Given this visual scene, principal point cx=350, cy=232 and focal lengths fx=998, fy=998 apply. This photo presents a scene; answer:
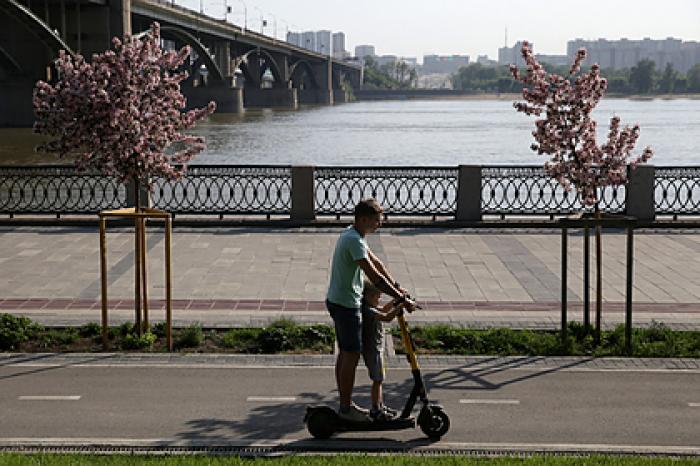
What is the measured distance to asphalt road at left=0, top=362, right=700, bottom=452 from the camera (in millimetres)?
6949

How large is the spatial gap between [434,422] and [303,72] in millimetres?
124214

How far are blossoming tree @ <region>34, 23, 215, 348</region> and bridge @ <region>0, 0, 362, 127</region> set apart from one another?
3730 cm

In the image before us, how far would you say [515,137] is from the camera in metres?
62.2

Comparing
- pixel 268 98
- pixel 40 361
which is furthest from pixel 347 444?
pixel 268 98

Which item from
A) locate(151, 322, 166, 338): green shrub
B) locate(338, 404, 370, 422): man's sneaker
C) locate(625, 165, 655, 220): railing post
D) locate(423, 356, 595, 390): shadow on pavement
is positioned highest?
locate(625, 165, 655, 220): railing post

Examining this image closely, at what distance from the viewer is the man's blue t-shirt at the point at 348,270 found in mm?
6531

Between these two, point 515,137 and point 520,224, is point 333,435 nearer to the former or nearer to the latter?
point 520,224

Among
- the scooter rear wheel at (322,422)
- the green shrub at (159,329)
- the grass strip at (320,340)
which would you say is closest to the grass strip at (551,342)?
the grass strip at (320,340)

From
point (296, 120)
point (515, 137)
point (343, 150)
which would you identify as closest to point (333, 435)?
point (343, 150)

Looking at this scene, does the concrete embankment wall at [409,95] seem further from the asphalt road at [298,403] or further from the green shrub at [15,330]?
the asphalt road at [298,403]

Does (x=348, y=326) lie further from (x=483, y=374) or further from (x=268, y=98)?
(x=268, y=98)

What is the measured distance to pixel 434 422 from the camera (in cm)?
680

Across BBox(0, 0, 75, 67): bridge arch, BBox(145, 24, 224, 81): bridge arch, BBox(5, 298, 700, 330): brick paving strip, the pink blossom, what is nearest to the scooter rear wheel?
BBox(5, 298, 700, 330): brick paving strip

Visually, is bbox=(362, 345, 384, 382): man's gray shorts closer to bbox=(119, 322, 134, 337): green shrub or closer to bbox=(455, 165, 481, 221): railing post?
bbox=(119, 322, 134, 337): green shrub
